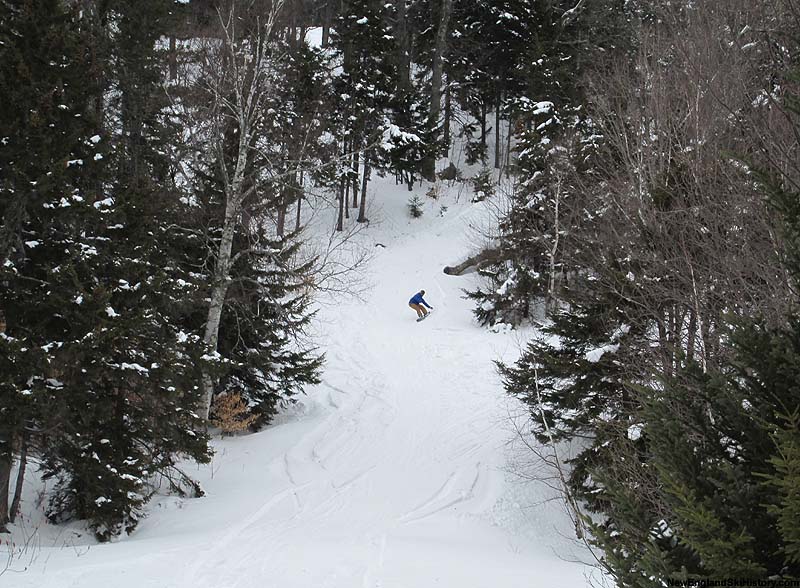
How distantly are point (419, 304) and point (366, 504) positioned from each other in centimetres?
1242

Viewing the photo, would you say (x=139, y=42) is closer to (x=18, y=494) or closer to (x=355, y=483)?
(x=18, y=494)

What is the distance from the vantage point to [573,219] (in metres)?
19.6

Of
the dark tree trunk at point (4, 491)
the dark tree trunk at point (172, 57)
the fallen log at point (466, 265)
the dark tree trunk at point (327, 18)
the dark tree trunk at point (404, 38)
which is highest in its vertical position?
the dark tree trunk at point (327, 18)

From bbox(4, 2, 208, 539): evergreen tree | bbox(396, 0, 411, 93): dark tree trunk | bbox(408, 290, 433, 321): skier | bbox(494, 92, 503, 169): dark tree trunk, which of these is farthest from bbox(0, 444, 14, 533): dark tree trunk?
bbox(396, 0, 411, 93): dark tree trunk

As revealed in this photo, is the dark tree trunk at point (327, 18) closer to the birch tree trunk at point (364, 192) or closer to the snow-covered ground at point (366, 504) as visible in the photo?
the birch tree trunk at point (364, 192)

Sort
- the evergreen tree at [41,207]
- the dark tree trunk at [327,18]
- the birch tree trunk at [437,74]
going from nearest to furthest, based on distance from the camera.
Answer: the evergreen tree at [41,207] < the birch tree trunk at [437,74] < the dark tree trunk at [327,18]

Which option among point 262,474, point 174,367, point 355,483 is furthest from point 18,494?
point 355,483

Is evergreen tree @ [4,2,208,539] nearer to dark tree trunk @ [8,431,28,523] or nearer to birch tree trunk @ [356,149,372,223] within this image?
dark tree trunk @ [8,431,28,523]

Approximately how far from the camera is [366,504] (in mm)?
10242

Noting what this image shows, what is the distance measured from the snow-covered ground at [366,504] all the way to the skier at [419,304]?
1062 mm

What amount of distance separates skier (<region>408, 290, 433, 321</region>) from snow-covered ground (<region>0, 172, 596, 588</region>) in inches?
41.8

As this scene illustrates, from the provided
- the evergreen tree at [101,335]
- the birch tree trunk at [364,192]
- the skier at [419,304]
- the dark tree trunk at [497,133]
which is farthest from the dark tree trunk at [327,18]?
the evergreen tree at [101,335]

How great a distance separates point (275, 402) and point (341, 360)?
14.8 ft

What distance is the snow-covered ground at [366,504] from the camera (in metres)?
6.82
